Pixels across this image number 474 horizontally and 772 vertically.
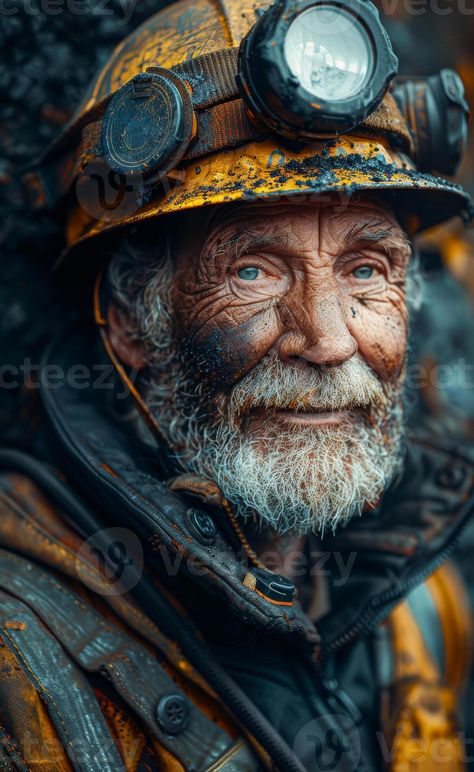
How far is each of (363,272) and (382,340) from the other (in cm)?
23

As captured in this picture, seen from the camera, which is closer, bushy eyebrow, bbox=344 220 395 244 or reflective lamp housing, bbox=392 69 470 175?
bushy eyebrow, bbox=344 220 395 244

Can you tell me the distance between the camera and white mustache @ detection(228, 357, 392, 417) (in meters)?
1.96

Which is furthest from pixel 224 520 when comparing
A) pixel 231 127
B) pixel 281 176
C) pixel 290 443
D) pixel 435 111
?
pixel 435 111

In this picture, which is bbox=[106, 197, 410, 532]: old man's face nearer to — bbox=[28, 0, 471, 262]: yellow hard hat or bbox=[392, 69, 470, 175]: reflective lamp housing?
bbox=[28, 0, 471, 262]: yellow hard hat

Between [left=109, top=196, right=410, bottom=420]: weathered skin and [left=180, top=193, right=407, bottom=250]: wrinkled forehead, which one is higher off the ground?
Result: [left=180, top=193, right=407, bottom=250]: wrinkled forehead

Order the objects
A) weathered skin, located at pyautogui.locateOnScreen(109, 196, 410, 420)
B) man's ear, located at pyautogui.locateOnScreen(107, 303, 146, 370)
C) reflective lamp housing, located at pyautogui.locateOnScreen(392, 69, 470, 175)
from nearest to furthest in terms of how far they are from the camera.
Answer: weathered skin, located at pyautogui.locateOnScreen(109, 196, 410, 420)
reflective lamp housing, located at pyautogui.locateOnScreen(392, 69, 470, 175)
man's ear, located at pyautogui.locateOnScreen(107, 303, 146, 370)

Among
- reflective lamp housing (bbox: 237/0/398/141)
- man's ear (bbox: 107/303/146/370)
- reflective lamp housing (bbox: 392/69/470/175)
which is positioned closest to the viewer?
reflective lamp housing (bbox: 237/0/398/141)

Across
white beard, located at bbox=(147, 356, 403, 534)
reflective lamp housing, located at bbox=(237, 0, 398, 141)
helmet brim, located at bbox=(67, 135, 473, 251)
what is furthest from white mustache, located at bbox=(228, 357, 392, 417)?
reflective lamp housing, located at bbox=(237, 0, 398, 141)

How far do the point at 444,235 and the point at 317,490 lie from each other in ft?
7.63

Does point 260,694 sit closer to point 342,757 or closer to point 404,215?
point 342,757

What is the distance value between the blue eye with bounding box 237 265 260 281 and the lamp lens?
0.52m

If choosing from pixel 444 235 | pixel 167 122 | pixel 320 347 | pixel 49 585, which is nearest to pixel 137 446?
pixel 49 585

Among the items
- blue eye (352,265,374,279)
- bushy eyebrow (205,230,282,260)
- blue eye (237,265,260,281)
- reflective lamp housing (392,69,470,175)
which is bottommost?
blue eye (352,265,374,279)

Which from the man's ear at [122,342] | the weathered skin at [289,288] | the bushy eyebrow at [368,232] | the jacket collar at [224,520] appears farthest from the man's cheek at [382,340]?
the man's ear at [122,342]
